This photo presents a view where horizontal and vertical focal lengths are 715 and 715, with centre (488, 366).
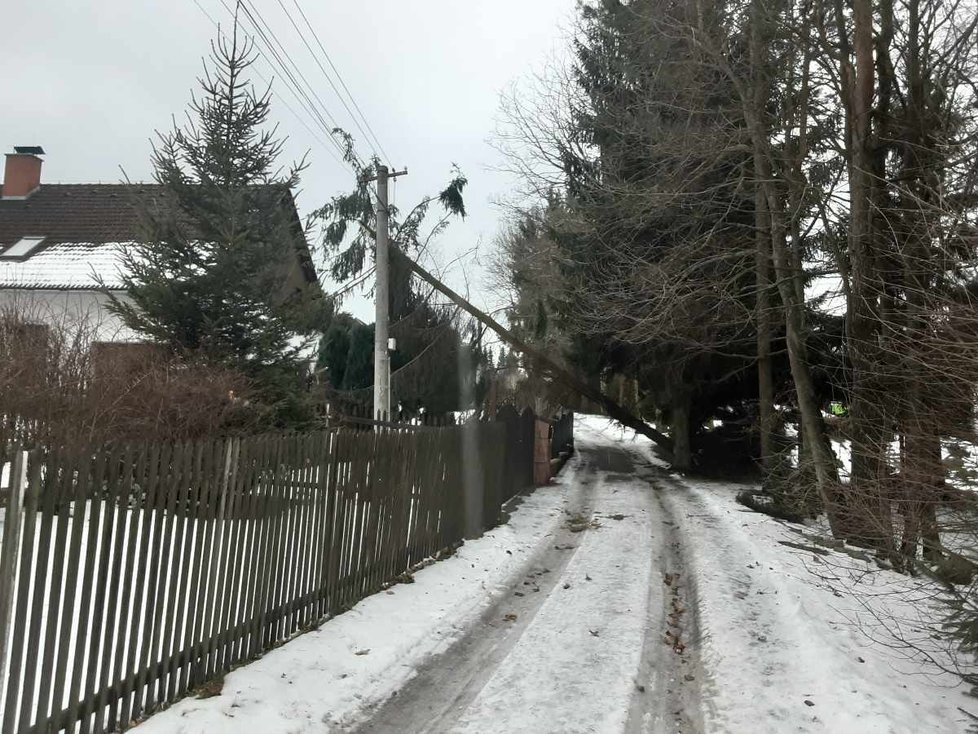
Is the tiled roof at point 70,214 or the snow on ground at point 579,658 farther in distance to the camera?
the tiled roof at point 70,214

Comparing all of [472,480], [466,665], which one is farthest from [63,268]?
[466,665]

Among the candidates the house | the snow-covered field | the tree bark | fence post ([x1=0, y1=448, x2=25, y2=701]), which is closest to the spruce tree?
the house

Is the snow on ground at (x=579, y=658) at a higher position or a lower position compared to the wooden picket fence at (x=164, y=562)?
lower

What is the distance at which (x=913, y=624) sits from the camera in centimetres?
623

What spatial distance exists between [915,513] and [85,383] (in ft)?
27.5

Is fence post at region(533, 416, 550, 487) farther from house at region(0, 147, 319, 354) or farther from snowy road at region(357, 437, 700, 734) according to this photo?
snowy road at region(357, 437, 700, 734)

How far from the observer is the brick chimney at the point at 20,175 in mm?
22422

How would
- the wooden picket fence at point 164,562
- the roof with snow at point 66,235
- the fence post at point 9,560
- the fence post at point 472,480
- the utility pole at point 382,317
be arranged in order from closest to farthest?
the fence post at point 9,560 < the wooden picket fence at point 164,562 < the fence post at point 472,480 < the utility pole at point 382,317 < the roof with snow at point 66,235

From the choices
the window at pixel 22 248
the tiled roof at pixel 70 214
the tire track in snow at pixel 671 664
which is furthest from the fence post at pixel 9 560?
the window at pixel 22 248

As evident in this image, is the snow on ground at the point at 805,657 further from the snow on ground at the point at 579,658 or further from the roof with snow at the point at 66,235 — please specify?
the roof with snow at the point at 66,235

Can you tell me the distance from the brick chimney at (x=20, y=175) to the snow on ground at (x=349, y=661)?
847 inches

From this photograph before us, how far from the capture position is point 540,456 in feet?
54.6

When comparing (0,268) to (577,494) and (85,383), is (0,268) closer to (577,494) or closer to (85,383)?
(85,383)

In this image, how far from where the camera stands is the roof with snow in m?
16.4
